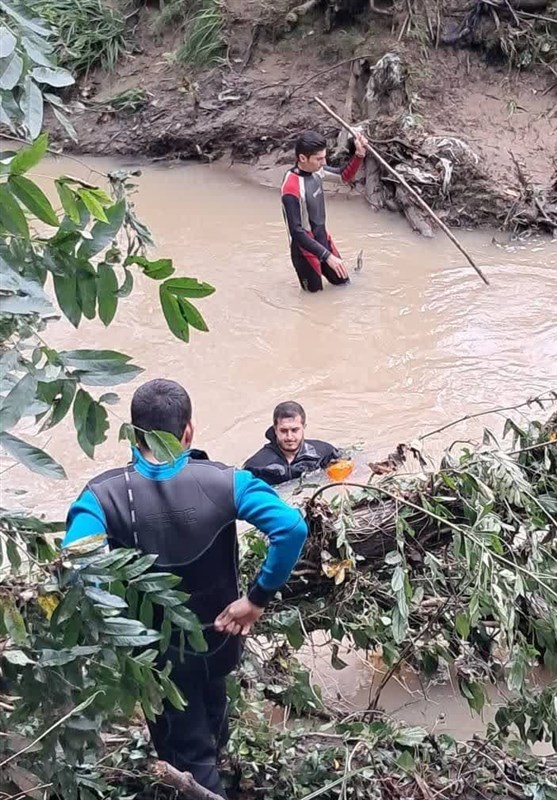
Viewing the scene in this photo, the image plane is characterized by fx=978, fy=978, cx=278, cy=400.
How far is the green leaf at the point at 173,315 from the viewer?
1673 millimetres

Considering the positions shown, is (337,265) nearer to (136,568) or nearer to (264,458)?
(264,458)

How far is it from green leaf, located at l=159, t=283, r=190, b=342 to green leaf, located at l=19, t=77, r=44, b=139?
13.6 inches

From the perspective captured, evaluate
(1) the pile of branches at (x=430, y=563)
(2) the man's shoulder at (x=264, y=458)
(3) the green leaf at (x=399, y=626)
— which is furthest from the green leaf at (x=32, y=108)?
(2) the man's shoulder at (x=264, y=458)

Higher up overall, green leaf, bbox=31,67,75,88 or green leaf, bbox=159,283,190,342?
green leaf, bbox=31,67,75,88

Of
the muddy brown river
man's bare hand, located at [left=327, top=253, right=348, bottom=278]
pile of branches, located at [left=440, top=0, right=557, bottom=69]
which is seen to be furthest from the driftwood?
pile of branches, located at [left=440, top=0, right=557, bottom=69]

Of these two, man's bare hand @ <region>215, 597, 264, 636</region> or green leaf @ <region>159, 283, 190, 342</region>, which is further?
man's bare hand @ <region>215, 597, 264, 636</region>

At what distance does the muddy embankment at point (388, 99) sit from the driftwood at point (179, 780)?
7.66 metres

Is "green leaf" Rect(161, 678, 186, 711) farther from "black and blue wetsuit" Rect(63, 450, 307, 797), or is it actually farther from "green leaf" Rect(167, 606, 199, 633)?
"black and blue wetsuit" Rect(63, 450, 307, 797)

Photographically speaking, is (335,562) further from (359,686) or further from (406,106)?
(406,106)

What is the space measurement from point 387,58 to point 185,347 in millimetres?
4937

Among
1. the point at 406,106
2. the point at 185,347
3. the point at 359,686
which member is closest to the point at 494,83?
the point at 406,106

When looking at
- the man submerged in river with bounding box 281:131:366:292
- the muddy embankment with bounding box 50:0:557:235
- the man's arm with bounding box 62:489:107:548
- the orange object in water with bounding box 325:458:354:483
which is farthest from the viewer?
the muddy embankment with bounding box 50:0:557:235

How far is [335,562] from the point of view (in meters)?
3.14

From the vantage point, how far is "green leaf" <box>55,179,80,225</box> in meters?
1.59
